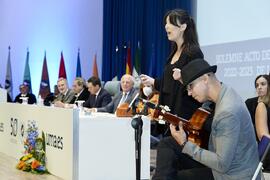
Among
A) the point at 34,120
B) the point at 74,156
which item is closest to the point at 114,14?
the point at 34,120

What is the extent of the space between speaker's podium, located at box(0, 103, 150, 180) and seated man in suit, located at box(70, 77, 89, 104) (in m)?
2.75

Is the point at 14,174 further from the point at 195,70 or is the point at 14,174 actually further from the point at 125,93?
the point at 195,70

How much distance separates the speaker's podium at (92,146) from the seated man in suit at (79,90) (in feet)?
9.02

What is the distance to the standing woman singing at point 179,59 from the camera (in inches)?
106

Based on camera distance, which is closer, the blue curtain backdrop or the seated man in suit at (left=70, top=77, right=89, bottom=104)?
the seated man in suit at (left=70, top=77, right=89, bottom=104)

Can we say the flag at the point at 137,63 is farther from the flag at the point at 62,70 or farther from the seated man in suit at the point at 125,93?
the seated man in suit at the point at 125,93

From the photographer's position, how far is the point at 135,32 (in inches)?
320

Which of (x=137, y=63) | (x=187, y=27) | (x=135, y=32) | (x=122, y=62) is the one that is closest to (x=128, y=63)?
(x=137, y=63)

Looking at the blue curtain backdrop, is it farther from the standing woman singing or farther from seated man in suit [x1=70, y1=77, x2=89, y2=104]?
the standing woman singing

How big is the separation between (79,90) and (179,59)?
440cm

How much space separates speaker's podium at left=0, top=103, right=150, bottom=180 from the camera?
374 centimetres

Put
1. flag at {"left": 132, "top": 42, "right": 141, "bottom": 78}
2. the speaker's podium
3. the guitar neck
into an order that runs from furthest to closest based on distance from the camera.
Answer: flag at {"left": 132, "top": 42, "right": 141, "bottom": 78} < the speaker's podium < the guitar neck

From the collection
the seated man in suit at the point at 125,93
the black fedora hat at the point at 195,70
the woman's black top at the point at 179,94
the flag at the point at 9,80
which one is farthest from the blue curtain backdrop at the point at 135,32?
the black fedora hat at the point at 195,70

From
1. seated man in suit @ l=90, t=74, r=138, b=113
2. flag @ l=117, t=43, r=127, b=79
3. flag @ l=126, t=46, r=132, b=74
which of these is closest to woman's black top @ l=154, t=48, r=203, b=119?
seated man in suit @ l=90, t=74, r=138, b=113
